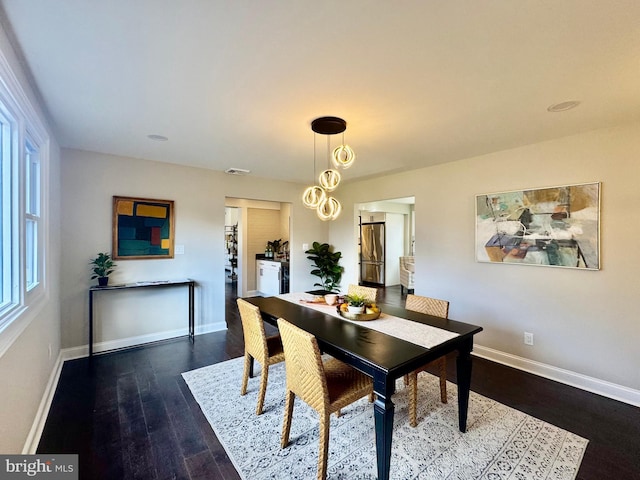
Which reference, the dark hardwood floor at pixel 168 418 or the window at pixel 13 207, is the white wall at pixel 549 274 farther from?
the window at pixel 13 207

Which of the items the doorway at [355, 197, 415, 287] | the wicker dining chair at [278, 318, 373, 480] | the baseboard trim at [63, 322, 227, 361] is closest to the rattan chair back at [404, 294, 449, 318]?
the wicker dining chair at [278, 318, 373, 480]

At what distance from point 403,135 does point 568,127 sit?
56.6 inches

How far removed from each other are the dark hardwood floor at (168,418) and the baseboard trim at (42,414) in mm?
38

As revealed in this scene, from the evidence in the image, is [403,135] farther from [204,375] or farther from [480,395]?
[204,375]

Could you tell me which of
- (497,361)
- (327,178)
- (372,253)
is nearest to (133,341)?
(327,178)

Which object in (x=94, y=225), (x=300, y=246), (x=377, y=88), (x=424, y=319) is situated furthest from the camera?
(x=300, y=246)

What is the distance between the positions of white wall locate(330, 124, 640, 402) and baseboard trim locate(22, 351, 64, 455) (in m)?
4.03

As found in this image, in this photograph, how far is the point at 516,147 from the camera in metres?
3.17

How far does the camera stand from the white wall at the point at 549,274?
8.38 ft

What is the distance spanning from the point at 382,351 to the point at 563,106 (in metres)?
2.30

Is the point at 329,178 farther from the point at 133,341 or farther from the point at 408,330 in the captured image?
the point at 133,341

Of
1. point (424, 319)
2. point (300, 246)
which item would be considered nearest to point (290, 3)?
point (424, 319)

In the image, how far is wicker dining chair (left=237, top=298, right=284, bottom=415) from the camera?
2289 mm

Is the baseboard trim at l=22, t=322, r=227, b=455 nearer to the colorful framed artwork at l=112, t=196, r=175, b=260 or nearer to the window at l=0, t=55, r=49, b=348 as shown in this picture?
the window at l=0, t=55, r=49, b=348
